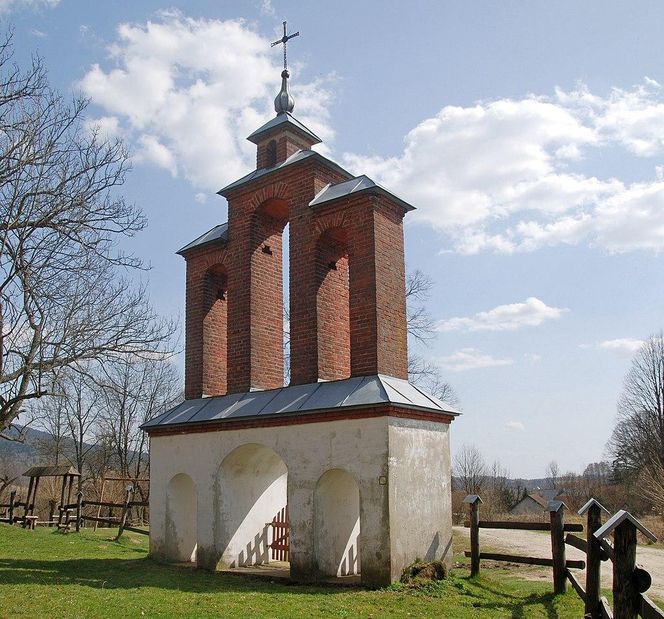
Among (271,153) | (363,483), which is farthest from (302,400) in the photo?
(271,153)

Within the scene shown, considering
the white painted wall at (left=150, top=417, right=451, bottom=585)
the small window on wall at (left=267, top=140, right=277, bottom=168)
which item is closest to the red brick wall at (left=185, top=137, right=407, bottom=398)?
the small window on wall at (left=267, top=140, right=277, bottom=168)

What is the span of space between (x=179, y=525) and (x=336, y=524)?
11.6 ft

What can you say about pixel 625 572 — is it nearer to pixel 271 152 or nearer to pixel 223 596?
pixel 223 596

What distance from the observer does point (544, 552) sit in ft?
58.2

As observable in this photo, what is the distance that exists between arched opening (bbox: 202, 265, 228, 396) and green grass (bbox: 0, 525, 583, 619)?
12.3ft

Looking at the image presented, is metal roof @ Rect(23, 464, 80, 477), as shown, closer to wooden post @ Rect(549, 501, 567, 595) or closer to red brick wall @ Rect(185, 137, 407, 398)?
red brick wall @ Rect(185, 137, 407, 398)

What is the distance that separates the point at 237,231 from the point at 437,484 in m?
6.41

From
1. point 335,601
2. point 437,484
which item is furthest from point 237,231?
point 335,601

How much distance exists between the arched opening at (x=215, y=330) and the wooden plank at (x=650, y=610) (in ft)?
35.0

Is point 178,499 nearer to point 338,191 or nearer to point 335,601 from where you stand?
point 335,601

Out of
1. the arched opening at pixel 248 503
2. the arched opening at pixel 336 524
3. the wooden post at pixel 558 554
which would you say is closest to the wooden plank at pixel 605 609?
the wooden post at pixel 558 554

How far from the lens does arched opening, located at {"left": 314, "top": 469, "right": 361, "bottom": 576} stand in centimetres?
1105

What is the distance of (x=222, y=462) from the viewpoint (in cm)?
1236

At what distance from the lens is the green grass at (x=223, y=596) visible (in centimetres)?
833
